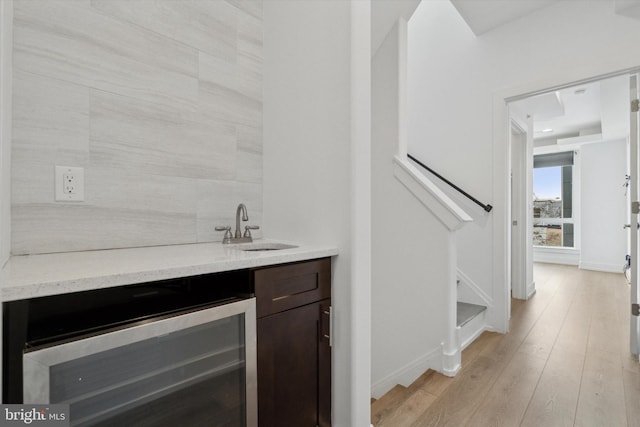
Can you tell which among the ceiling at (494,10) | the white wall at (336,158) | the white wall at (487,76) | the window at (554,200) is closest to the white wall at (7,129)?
the white wall at (336,158)

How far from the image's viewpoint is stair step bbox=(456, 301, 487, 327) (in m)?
2.52

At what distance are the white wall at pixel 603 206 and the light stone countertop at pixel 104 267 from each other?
675 centimetres

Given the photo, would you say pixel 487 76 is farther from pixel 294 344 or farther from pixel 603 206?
pixel 603 206

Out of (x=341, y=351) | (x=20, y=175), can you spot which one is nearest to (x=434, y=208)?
(x=341, y=351)

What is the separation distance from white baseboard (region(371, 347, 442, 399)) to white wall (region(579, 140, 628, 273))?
220 inches

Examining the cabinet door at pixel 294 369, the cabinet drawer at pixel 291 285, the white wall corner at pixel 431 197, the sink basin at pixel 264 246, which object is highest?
the white wall corner at pixel 431 197

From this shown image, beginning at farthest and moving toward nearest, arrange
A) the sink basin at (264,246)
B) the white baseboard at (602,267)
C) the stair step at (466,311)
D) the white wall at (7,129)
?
the white baseboard at (602,267), the stair step at (466,311), the sink basin at (264,246), the white wall at (7,129)

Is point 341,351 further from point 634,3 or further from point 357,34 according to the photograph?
point 634,3

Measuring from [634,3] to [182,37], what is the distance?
3.05m

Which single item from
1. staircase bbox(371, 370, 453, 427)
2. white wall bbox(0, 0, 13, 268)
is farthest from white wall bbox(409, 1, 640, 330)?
white wall bbox(0, 0, 13, 268)

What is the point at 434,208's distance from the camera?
2.09 m

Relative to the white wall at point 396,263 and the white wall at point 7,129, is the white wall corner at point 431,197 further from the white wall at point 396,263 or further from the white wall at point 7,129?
the white wall at point 7,129

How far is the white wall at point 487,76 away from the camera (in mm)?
2389

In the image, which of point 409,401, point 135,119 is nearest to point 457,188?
point 409,401
